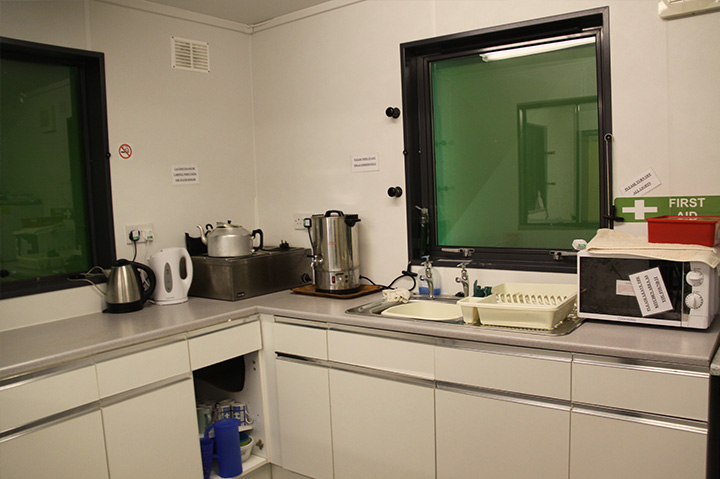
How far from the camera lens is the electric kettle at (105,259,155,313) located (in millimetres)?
2758

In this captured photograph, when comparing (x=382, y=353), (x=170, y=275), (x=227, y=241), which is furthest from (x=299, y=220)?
(x=382, y=353)

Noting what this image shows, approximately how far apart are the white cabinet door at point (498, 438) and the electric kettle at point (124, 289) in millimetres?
1549

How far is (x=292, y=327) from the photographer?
8.93ft

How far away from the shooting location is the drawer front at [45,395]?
78.0 inches

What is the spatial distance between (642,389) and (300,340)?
1.47 meters

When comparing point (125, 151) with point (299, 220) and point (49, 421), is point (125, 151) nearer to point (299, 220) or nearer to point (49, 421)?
point (299, 220)

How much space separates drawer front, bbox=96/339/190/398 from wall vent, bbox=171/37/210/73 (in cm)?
169

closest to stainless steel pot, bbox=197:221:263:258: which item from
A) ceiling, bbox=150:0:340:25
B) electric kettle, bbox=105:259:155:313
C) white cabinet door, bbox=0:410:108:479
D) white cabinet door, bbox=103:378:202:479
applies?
electric kettle, bbox=105:259:155:313

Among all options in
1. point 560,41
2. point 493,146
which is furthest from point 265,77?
point 560,41

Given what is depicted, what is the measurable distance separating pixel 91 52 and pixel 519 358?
250 centimetres

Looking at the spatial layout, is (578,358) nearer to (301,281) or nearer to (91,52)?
(301,281)

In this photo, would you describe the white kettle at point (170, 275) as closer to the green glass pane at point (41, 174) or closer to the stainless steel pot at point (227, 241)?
the stainless steel pot at point (227, 241)

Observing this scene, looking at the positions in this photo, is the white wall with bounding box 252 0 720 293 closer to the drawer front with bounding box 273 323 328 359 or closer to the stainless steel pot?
the stainless steel pot

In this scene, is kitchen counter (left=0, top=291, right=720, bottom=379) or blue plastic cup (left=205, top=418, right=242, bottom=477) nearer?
kitchen counter (left=0, top=291, right=720, bottom=379)
